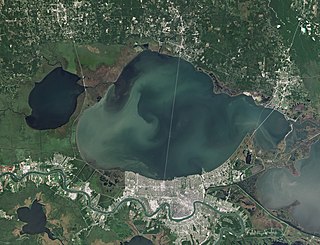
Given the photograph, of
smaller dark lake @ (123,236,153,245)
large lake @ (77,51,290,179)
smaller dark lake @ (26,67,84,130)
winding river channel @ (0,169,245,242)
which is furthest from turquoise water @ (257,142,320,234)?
smaller dark lake @ (26,67,84,130)

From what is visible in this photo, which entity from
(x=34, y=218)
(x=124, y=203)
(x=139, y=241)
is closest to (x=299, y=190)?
(x=139, y=241)

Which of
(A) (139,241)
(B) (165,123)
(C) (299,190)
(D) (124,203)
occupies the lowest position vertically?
(A) (139,241)

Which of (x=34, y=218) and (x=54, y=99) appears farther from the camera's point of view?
(x=34, y=218)

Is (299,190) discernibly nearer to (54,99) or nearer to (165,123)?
(165,123)

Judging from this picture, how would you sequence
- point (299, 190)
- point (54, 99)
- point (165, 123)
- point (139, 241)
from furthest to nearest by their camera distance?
point (299, 190), point (139, 241), point (165, 123), point (54, 99)

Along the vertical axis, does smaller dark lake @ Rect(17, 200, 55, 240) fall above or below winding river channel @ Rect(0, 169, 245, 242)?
below

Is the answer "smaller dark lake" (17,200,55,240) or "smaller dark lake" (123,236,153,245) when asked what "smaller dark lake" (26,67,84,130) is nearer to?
"smaller dark lake" (17,200,55,240)
